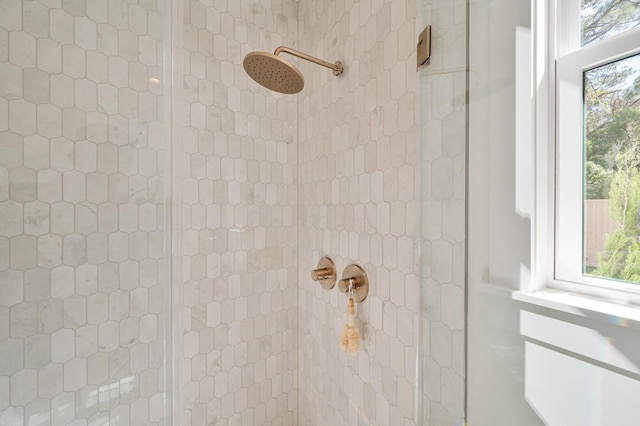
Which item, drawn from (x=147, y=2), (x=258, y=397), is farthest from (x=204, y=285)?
(x=147, y=2)

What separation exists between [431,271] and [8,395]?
3.42 feet

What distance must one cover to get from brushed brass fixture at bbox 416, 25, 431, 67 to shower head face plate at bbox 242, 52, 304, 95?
0.36m

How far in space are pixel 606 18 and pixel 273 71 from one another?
2.30ft

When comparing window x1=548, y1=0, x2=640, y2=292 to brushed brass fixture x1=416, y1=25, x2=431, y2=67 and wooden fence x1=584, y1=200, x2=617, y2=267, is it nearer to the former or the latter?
wooden fence x1=584, y1=200, x2=617, y2=267

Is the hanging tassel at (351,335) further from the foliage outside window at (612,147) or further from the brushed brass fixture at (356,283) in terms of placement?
the foliage outside window at (612,147)

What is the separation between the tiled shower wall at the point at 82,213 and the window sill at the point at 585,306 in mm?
907

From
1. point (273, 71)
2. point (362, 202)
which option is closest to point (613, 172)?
point (362, 202)

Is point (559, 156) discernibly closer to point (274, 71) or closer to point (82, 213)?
point (274, 71)

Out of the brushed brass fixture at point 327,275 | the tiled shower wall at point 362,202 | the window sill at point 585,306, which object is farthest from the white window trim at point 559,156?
the brushed brass fixture at point 327,275

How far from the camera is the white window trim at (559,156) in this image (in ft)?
1.38

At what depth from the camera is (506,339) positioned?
16.9 inches

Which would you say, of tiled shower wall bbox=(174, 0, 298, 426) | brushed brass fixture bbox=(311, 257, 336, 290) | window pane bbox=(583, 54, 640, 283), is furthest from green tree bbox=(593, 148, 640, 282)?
tiled shower wall bbox=(174, 0, 298, 426)

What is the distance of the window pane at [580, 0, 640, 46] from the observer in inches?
15.9

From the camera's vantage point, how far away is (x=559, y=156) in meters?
0.44
